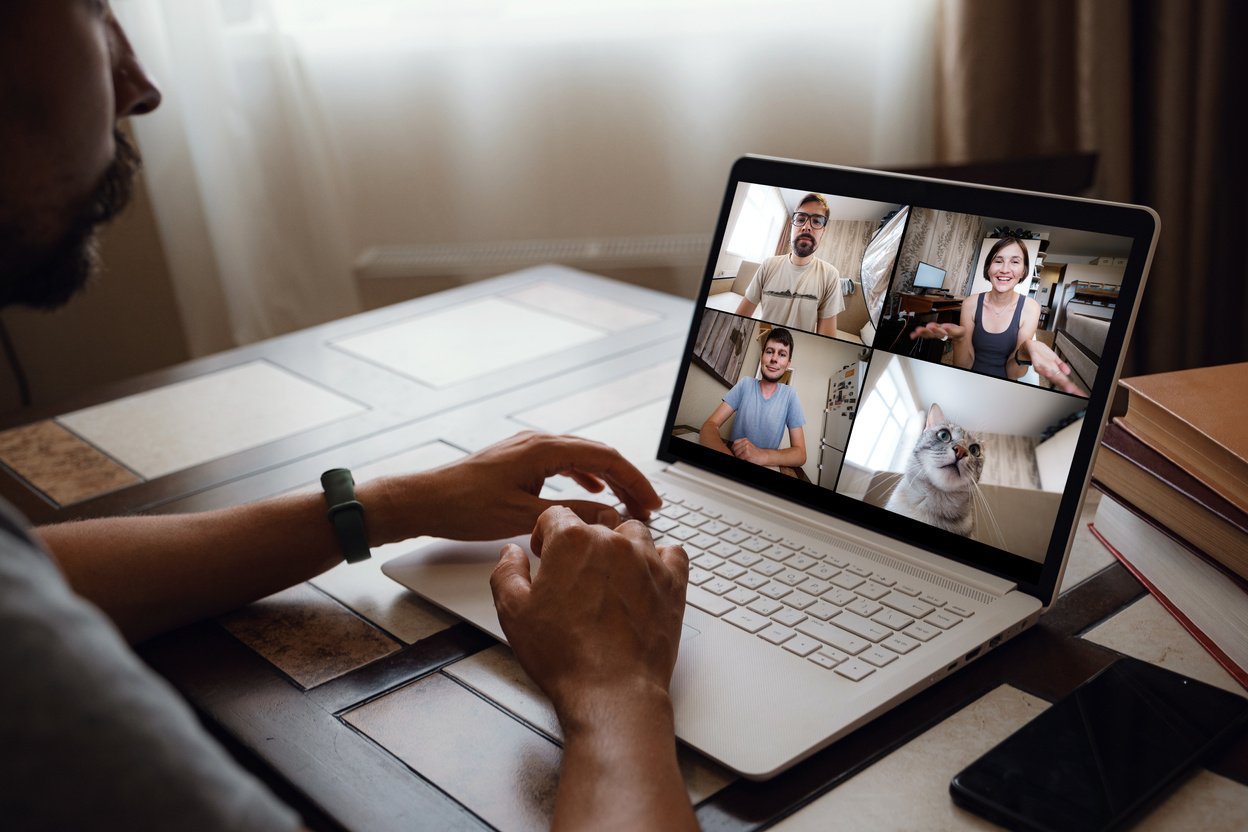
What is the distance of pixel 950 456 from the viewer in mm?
773

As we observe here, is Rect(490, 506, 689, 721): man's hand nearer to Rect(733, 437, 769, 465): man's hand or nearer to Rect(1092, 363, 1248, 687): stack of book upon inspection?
Rect(733, 437, 769, 465): man's hand

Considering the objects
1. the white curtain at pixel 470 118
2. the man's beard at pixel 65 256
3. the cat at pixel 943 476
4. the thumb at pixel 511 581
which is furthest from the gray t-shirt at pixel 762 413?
the white curtain at pixel 470 118

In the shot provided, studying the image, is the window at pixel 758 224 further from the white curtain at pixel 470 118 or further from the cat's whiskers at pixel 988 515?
the white curtain at pixel 470 118

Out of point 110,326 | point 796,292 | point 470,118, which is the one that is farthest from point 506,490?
point 110,326

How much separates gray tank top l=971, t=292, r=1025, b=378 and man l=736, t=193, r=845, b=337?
11 centimetres

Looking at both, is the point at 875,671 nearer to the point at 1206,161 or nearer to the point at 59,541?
the point at 59,541

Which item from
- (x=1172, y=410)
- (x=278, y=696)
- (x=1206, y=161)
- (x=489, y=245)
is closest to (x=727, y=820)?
(x=278, y=696)

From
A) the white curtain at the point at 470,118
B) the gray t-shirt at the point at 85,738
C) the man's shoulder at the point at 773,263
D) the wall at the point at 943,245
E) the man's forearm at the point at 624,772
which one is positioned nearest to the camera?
the gray t-shirt at the point at 85,738

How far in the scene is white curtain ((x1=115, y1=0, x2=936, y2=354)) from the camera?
7.53 ft

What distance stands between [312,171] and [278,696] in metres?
1.90

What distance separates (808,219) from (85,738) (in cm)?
68

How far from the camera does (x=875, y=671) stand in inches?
26.7

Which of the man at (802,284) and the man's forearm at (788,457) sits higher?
the man at (802,284)

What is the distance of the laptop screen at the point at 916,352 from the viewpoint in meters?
0.74
